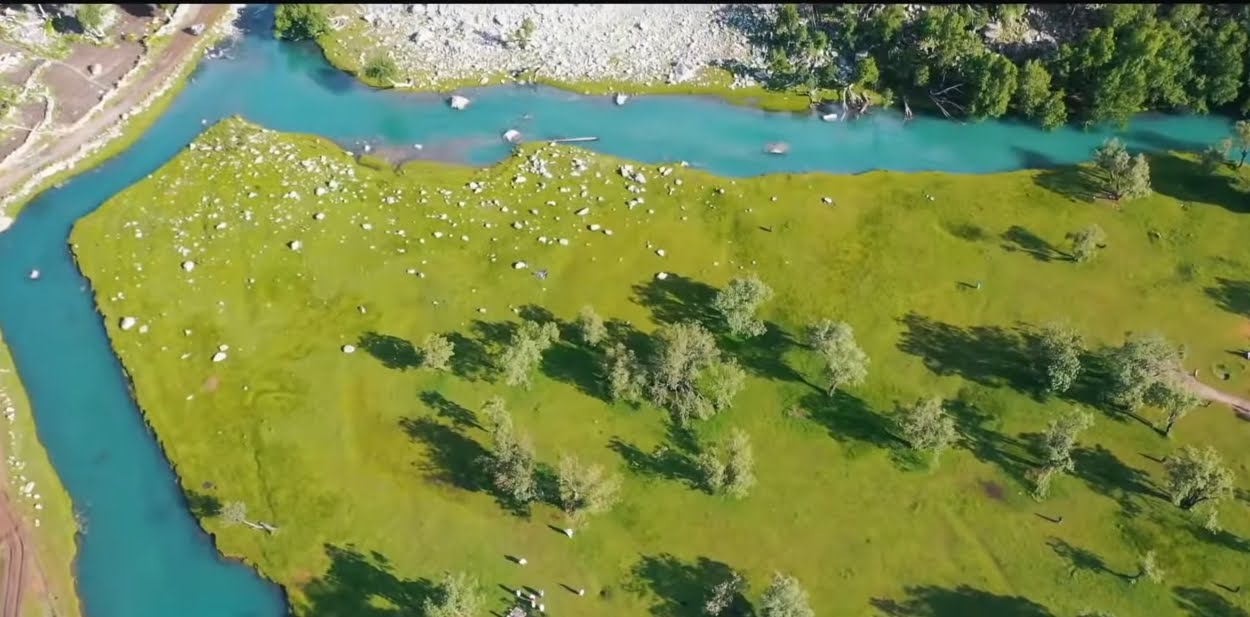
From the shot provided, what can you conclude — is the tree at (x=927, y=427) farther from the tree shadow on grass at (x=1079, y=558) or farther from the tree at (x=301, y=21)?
the tree at (x=301, y=21)

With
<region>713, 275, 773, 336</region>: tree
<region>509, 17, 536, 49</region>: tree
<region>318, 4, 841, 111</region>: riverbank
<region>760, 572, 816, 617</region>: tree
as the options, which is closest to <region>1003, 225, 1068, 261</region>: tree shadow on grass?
<region>713, 275, 773, 336</region>: tree

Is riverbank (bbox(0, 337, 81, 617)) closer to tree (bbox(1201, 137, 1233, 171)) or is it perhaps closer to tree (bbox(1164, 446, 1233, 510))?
tree (bbox(1164, 446, 1233, 510))

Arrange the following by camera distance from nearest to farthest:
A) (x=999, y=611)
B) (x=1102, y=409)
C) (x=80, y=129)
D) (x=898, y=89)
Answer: (x=999, y=611)
(x=1102, y=409)
(x=80, y=129)
(x=898, y=89)

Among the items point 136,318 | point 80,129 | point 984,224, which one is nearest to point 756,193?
point 984,224

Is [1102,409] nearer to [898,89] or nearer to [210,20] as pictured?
[898,89]

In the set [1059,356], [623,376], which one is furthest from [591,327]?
[1059,356]

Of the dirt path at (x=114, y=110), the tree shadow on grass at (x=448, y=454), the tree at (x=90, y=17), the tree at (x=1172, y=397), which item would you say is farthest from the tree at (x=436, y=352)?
the tree at (x=90, y=17)
